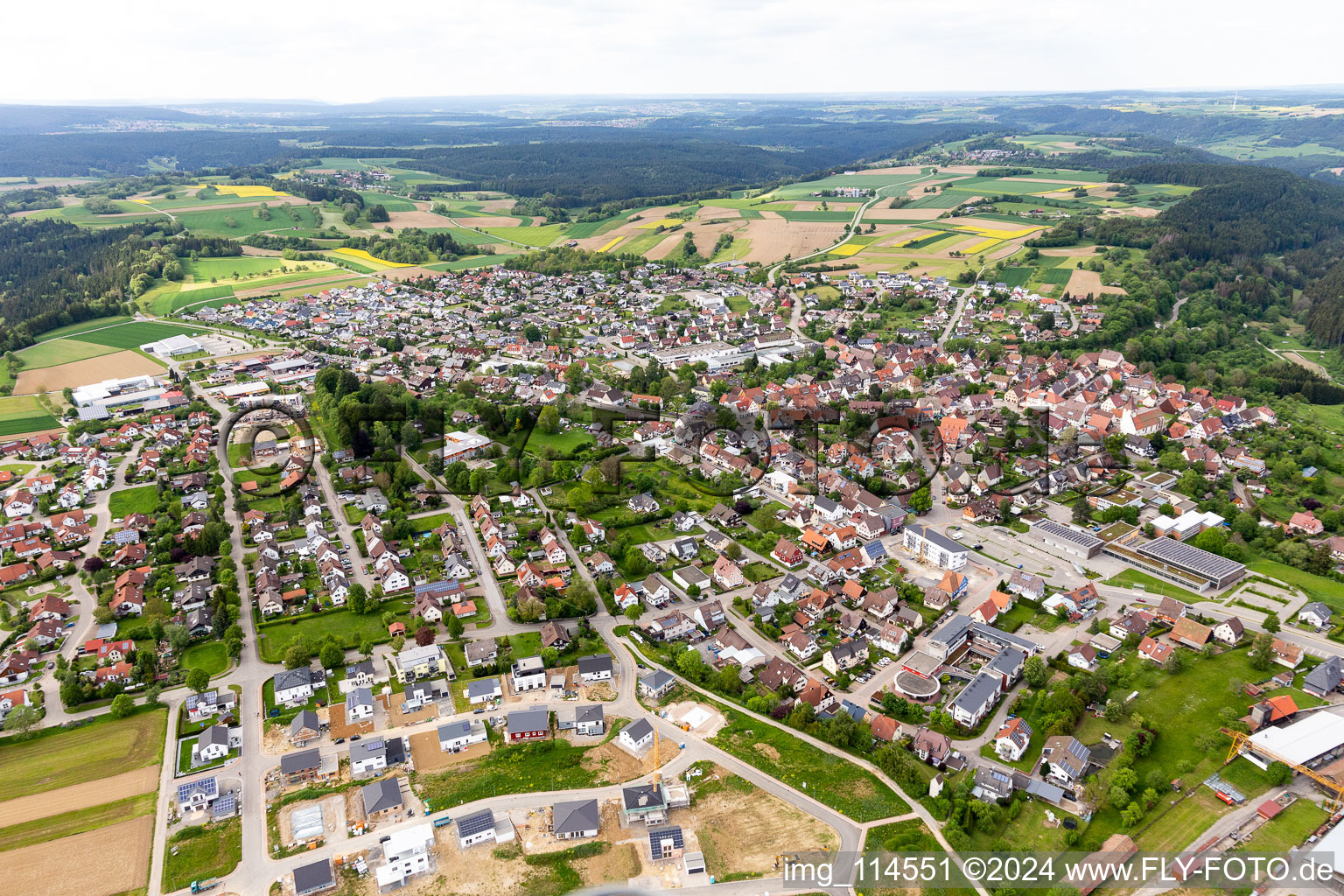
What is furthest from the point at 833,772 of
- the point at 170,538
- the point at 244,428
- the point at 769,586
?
the point at 244,428

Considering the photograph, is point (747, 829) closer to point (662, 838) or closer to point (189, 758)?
point (662, 838)

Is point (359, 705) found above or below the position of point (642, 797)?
above

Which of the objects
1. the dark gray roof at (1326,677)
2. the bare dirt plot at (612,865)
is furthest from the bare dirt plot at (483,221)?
the dark gray roof at (1326,677)

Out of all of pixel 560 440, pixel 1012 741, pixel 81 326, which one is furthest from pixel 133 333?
pixel 1012 741

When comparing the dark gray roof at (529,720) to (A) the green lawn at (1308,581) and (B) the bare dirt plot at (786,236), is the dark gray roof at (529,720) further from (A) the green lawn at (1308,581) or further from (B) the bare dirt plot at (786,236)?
(B) the bare dirt plot at (786,236)

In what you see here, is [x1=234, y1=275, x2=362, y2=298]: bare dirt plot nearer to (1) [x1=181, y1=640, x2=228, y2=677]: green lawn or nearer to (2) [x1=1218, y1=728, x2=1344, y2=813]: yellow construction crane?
(1) [x1=181, y1=640, x2=228, y2=677]: green lawn

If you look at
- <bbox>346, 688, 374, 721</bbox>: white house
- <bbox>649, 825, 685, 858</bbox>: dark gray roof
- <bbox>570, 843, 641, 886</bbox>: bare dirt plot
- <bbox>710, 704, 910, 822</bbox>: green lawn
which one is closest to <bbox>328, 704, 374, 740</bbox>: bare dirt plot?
<bbox>346, 688, 374, 721</bbox>: white house

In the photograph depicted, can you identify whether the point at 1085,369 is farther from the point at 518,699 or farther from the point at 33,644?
the point at 33,644
